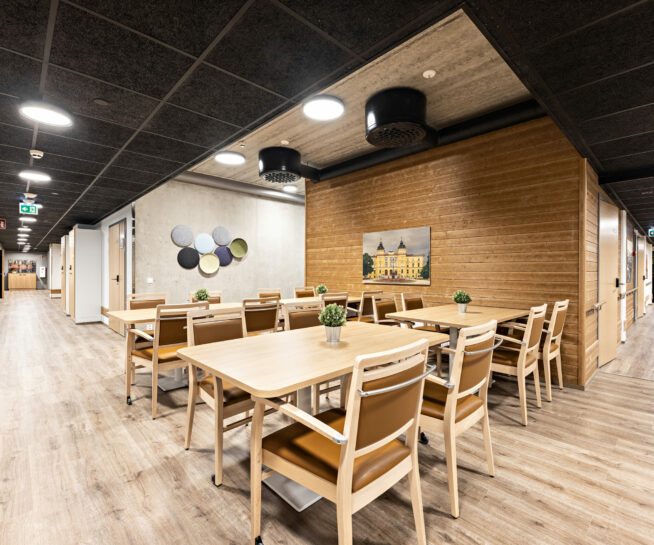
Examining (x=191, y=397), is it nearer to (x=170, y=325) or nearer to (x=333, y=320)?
(x=170, y=325)

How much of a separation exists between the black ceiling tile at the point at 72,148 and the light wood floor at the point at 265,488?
106 inches

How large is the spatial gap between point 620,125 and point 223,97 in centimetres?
339

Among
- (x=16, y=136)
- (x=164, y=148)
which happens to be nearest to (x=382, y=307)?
(x=164, y=148)

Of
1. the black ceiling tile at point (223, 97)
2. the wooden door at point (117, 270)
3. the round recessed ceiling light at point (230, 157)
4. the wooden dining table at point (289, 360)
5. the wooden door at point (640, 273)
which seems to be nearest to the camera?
the wooden dining table at point (289, 360)

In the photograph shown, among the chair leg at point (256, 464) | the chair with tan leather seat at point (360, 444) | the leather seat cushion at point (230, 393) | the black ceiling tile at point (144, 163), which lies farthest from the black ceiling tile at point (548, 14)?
the black ceiling tile at point (144, 163)

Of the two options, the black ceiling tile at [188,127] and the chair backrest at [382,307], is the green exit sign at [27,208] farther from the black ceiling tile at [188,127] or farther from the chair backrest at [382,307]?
the chair backrest at [382,307]

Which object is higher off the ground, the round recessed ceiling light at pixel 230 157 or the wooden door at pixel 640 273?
the round recessed ceiling light at pixel 230 157

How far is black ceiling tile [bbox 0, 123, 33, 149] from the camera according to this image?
10.9 ft

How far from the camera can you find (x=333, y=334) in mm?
2172

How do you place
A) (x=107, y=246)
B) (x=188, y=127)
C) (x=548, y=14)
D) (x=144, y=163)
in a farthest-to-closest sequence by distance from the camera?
(x=107, y=246) → (x=144, y=163) → (x=188, y=127) → (x=548, y=14)

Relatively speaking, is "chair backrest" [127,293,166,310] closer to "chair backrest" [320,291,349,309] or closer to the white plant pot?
"chair backrest" [320,291,349,309]

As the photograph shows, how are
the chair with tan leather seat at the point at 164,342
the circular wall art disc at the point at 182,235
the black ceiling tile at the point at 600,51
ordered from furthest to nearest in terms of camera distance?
1. the circular wall art disc at the point at 182,235
2. the chair with tan leather seat at the point at 164,342
3. the black ceiling tile at the point at 600,51

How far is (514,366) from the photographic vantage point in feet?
9.66

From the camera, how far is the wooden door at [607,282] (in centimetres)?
444
